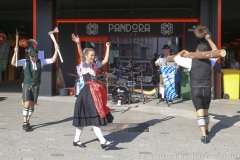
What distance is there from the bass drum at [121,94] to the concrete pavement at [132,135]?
318mm

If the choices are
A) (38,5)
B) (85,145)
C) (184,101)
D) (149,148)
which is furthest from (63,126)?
(38,5)

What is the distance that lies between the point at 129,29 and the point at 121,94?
599 cm

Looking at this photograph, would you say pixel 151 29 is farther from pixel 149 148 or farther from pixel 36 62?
pixel 149 148

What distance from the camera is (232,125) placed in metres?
10.0

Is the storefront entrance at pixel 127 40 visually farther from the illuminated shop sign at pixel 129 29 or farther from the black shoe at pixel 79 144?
the black shoe at pixel 79 144

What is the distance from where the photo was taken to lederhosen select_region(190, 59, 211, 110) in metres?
8.16

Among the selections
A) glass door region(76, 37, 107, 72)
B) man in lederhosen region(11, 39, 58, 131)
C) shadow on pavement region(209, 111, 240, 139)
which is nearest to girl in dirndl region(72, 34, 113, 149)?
man in lederhosen region(11, 39, 58, 131)

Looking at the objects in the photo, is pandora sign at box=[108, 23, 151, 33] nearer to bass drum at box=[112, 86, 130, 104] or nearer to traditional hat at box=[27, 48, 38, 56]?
bass drum at box=[112, 86, 130, 104]

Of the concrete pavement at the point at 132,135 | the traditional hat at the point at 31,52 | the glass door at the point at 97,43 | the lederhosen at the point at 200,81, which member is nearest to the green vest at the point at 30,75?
the traditional hat at the point at 31,52

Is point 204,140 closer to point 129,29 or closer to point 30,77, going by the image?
point 30,77

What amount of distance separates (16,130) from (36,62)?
1412 millimetres

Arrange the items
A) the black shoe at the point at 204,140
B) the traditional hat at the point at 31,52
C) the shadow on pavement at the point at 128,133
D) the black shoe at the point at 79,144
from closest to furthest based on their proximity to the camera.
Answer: the black shoe at the point at 79,144, the black shoe at the point at 204,140, the shadow on pavement at the point at 128,133, the traditional hat at the point at 31,52

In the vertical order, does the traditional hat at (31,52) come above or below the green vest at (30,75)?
above

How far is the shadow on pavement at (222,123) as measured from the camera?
930 centimetres
